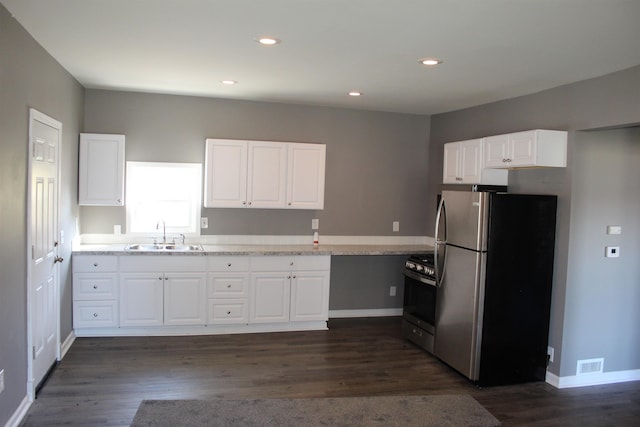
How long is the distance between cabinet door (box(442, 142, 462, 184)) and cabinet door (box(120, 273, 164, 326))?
3.24 metres

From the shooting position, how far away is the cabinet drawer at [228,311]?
511cm

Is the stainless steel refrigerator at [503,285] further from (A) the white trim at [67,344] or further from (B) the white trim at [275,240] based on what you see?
(A) the white trim at [67,344]

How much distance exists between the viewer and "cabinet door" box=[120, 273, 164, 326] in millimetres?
4895

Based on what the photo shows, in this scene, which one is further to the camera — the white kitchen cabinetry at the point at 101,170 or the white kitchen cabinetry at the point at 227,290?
the white kitchen cabinetry at the point at 227,290

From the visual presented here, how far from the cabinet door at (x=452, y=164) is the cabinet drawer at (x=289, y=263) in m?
1.60

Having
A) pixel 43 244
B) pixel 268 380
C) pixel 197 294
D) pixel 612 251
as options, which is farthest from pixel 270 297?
pixel 612 251

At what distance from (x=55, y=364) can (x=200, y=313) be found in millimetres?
1392

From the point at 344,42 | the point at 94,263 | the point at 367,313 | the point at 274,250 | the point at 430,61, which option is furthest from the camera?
the point at 367,313

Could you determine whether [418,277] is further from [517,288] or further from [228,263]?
[228,263]

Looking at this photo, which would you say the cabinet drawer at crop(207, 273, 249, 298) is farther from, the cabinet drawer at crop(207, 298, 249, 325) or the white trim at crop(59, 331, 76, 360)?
the white trim at crop(59, 331, 76, 360)

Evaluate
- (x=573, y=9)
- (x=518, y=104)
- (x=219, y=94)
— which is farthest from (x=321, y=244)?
(x=573, y=9)

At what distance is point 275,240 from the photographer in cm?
577

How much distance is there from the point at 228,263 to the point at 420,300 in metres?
2.04

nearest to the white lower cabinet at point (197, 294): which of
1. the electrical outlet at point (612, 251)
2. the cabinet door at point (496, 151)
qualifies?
the cabinet door at point (496, 151)
